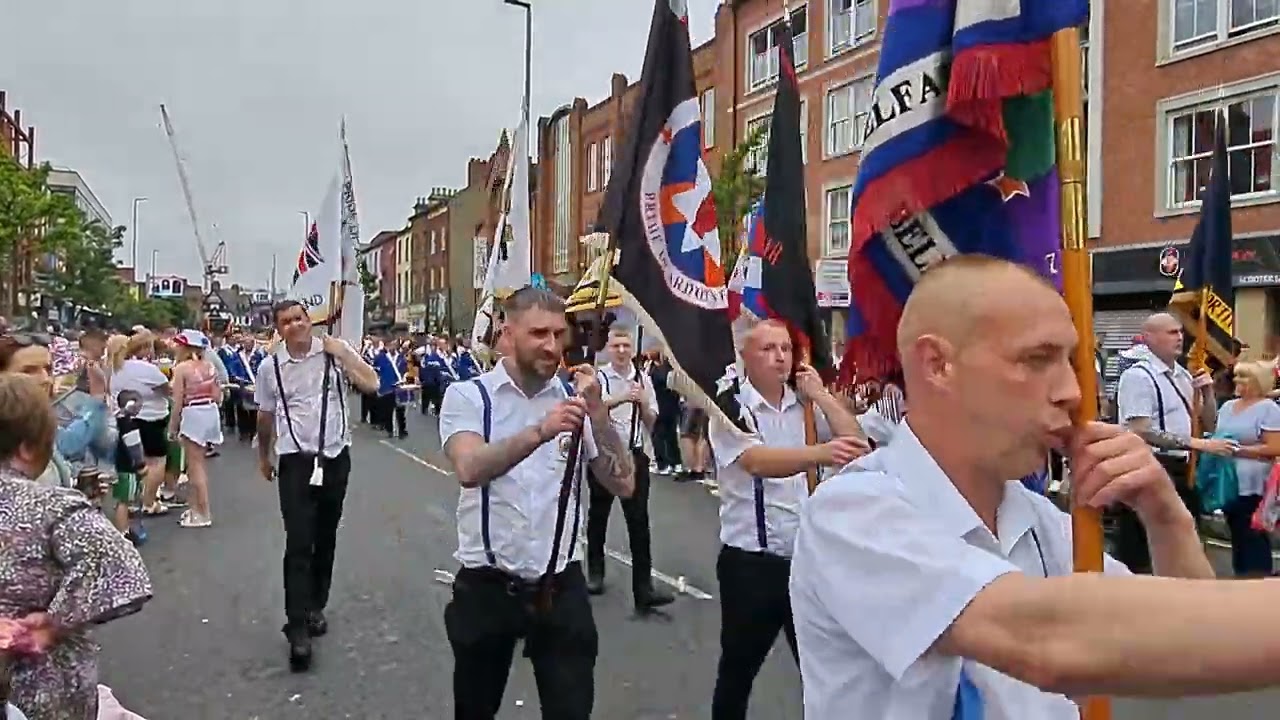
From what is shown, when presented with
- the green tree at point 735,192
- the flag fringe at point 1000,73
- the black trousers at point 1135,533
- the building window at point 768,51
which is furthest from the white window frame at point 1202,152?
the flag fringe at point 1000,73

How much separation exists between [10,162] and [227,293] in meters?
67.5

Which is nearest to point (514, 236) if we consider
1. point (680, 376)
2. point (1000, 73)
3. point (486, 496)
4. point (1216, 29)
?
point (680, 376)

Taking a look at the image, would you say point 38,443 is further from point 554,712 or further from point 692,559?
point 692,559

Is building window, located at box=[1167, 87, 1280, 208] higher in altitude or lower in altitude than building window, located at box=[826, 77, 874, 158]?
lower

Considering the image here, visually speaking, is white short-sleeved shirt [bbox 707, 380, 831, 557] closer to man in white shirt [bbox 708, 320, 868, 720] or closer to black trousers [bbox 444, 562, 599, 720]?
man in white shirt [bbox 708, 320, 868, 720]

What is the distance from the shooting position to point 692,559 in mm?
9836

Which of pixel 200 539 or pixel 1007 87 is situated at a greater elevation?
pixel 1007 87

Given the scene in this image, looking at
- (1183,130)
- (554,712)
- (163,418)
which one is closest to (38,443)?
(554,712)

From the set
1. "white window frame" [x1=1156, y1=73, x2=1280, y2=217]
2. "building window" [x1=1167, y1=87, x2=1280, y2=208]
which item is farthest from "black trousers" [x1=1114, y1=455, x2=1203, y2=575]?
"white window frame" [x1=1156, y1=73, x2=1280, y2=217]

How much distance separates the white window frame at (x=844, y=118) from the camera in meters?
29.4

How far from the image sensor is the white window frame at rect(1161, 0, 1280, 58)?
19609 millimetres

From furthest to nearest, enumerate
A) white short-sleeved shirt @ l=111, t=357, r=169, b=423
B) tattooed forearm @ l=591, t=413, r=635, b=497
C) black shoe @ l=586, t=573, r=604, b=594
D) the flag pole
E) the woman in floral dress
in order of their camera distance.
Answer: white short-sleeved shirt @ l=111, t=357, r=169, b=423
black shoe @ l=586, t=573, r=604, b=594
tattooed forearm @ l=591, t=413, r=635, b=497
the woman in floral dress
the flag pole

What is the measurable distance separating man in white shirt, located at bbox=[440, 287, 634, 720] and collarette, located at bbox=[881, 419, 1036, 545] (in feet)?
7.42

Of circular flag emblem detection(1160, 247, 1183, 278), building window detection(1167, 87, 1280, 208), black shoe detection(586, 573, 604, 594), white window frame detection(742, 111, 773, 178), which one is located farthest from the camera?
white window frame detection(742, 111, 773, 178)
